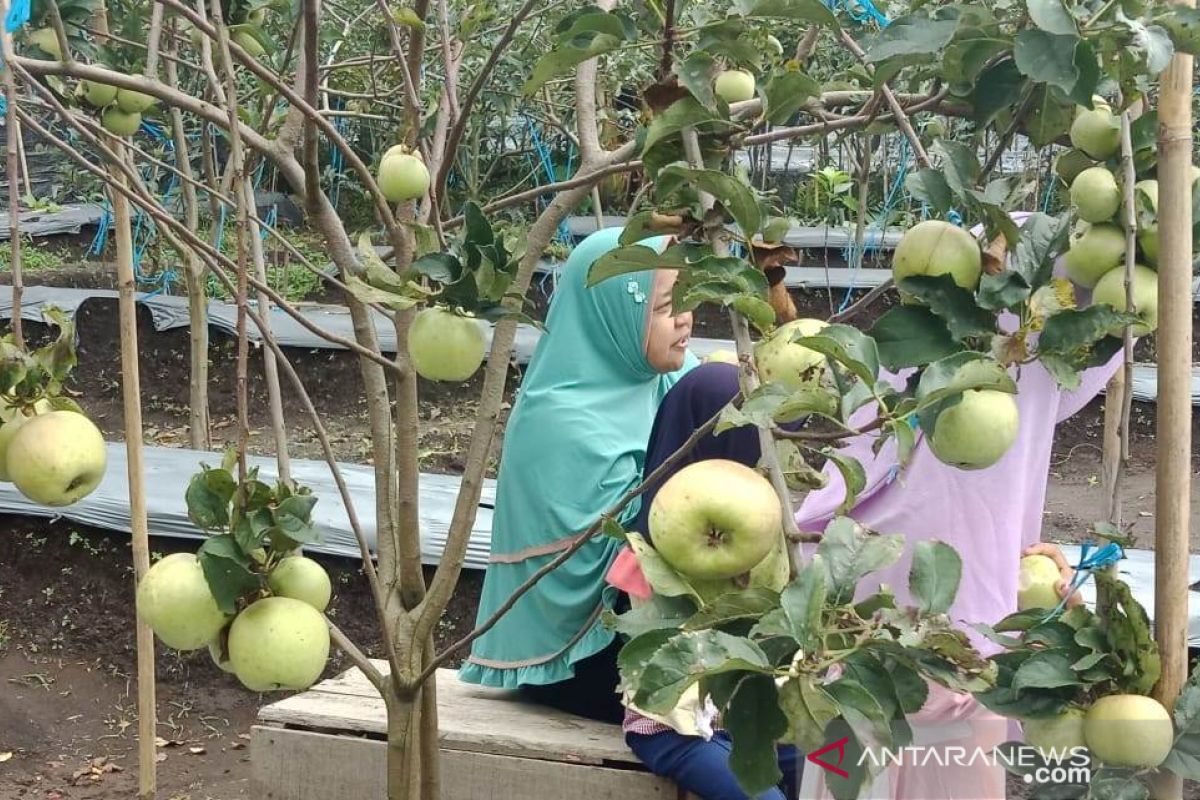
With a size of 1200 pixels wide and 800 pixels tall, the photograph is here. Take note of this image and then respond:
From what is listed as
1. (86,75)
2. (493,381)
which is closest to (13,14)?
(86,75)

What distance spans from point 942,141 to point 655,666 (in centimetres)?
49

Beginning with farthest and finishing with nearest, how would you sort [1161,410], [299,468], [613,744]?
[299,468] < [613,744] < [1161,410]

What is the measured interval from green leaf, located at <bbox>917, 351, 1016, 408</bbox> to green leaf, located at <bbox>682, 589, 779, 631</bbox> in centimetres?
16

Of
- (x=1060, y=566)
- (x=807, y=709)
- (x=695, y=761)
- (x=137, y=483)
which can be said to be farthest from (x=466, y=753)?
(x=807, y=709)

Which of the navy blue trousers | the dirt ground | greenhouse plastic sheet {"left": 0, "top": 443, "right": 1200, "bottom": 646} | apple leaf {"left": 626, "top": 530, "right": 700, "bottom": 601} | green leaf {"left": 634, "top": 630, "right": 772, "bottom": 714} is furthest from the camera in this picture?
greenhouse plastic sheet {"left": 0, "top": 443, "right": 1200, "bottom": 646}

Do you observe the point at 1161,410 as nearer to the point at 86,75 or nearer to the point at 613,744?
the point at 86,75

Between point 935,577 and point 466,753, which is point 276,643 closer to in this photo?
point 935,577

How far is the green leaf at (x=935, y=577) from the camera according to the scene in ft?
2.85

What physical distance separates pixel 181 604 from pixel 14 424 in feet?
0.77

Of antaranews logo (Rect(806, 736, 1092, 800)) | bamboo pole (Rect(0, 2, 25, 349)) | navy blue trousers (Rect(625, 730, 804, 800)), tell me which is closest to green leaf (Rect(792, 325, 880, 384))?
antaranews logo (Rect(806, 736, 1092, 800))

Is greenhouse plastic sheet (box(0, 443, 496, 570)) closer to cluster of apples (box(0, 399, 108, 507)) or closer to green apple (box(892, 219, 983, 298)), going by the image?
cluster of apples (box(0, 399, 108, 507))

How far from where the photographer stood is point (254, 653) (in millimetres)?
1053

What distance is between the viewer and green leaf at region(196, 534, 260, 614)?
3.40ft

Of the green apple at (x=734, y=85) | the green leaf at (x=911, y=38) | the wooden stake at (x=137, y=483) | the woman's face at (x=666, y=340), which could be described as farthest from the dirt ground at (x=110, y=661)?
the green leaf at (x=911, y=38)
